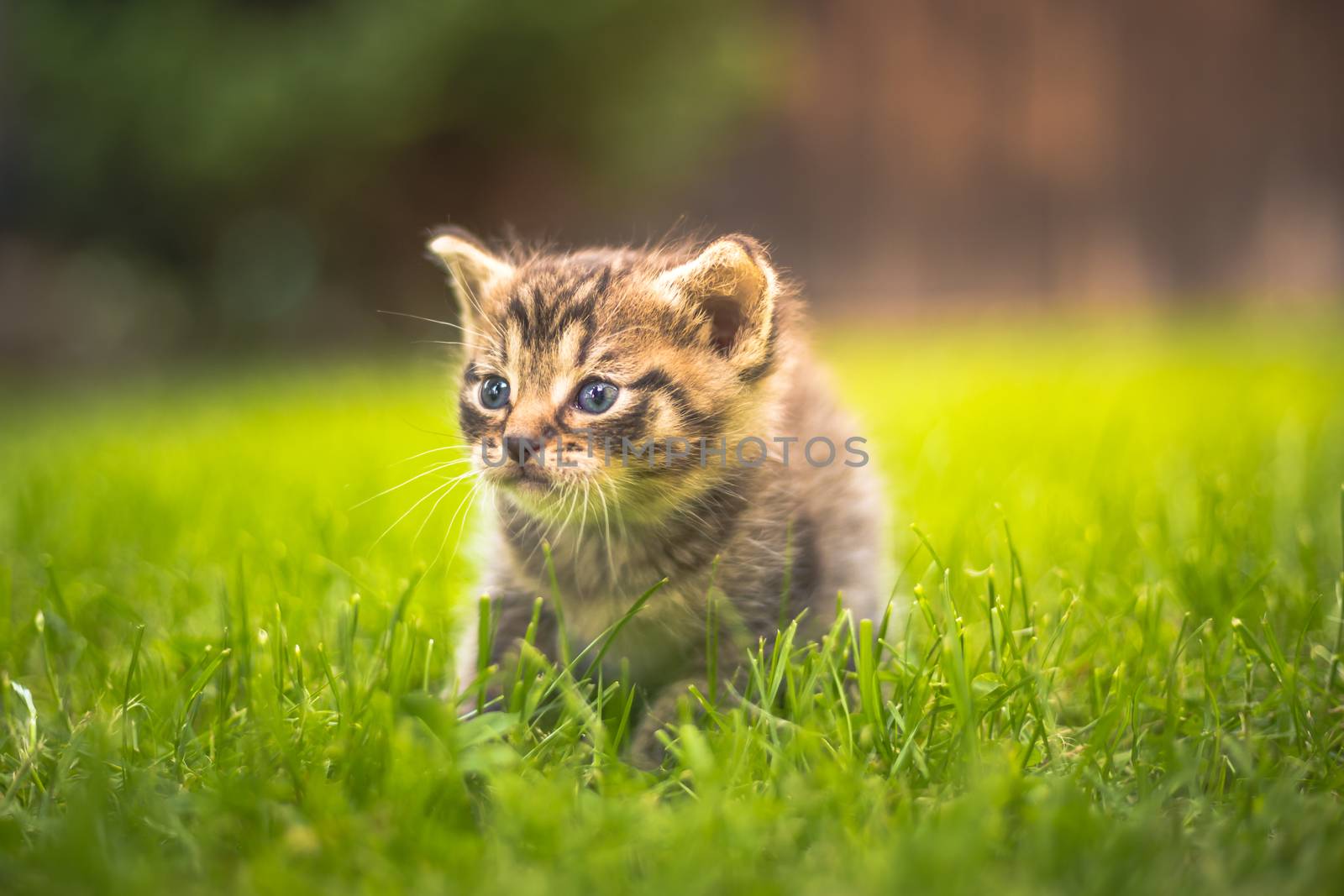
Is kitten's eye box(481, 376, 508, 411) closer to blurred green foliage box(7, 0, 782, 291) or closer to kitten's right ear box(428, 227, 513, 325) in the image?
kitten's right ear box(428, 227, 513, 325)

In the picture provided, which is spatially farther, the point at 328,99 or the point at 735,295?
the point at 328,99

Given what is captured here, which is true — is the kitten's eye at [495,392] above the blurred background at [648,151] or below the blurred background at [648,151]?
below

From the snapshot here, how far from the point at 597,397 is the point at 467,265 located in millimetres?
615

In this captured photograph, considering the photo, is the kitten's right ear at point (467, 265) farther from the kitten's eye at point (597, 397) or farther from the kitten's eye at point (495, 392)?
the kitten's eye at point (597, 397)

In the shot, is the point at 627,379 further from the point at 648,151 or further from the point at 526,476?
the point at 648,151

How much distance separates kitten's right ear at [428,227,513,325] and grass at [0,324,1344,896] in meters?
0.74

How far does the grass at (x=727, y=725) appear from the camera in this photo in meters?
1.26

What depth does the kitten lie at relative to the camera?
75.5 inches

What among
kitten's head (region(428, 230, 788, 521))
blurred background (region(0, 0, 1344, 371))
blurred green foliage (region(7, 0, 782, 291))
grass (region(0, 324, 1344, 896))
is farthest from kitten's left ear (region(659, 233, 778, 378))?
blurred green foliage (region(7, 0, 782, 291))

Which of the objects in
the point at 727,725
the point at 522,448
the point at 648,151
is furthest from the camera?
the point at 648,151

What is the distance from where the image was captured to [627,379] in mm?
1971

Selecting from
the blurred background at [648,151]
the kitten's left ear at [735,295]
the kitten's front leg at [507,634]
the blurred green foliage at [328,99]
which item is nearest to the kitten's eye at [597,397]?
the kitten's left ear at [735,295]

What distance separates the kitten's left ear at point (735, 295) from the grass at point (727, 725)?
1.71 ft

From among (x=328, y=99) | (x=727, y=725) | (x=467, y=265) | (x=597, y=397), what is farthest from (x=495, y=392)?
(x=328, y=99)
